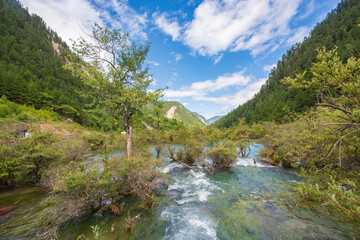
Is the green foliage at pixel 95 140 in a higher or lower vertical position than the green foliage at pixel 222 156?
higher

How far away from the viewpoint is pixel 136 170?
8141mm

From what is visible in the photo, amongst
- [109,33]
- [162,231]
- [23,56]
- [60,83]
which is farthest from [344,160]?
[23,56]

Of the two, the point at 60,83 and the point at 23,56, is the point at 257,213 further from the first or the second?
the point at 23,56

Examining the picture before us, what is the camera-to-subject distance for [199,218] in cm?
756

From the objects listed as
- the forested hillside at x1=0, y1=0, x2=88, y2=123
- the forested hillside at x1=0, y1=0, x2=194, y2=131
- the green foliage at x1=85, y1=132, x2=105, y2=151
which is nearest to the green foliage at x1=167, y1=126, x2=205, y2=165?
the forested hillside at x1=0, y1=0, x2=194, y2=131

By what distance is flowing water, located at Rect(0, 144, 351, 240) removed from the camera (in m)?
6.25

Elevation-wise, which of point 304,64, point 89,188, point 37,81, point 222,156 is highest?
point 304,64

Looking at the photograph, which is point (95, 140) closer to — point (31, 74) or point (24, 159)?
point (24, 159)

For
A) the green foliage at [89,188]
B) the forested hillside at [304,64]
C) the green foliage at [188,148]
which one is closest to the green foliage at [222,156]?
the green foliage at [188,148]

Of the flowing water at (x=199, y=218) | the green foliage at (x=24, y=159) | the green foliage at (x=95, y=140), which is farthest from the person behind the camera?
the green foliage at (x=95, y=140)

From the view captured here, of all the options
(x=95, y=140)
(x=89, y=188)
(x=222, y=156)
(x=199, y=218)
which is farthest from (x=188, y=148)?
(x=95, y=140)

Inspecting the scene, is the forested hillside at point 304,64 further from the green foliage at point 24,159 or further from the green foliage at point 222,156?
the green foliage at point 24,159

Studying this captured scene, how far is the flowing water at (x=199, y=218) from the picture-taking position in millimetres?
6250

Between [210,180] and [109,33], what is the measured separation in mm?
15857
